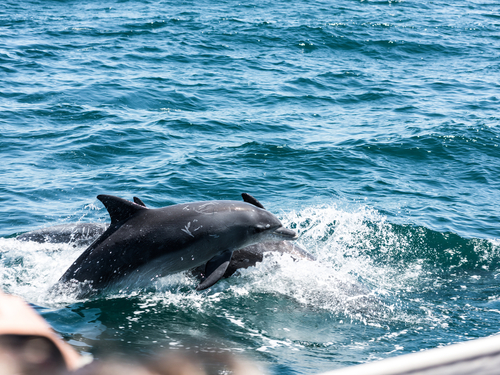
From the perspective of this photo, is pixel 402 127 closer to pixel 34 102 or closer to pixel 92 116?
pixel 92 116

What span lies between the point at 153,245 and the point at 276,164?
343 inches

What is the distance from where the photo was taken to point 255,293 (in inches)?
390

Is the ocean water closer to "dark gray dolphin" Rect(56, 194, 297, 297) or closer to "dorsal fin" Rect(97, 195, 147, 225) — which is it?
"dark gray dolphin" Rect(56, 194, 297, 297)

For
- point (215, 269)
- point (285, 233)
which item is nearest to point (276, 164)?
point (285, 233)

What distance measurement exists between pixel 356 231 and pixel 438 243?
181 cm

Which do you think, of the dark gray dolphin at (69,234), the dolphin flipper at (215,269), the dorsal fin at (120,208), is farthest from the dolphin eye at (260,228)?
the dark gray dolphin at (69,234)

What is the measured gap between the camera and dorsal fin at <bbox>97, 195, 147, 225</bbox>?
8.63 m

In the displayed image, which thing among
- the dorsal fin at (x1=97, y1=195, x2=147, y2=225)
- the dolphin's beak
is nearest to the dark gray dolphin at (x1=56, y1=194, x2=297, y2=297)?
the dorsal fin at (x1=97, y1=195, x2=147, y2=225)

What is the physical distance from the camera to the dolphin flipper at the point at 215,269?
8414mm

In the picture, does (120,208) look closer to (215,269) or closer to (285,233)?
(215,269)

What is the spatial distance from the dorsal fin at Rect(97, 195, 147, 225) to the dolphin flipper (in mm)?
1396

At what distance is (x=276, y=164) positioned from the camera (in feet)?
56.0

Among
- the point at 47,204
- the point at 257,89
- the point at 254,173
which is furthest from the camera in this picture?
the point at 257,89

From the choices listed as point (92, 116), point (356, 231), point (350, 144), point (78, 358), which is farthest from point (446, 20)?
point (78, 358)
